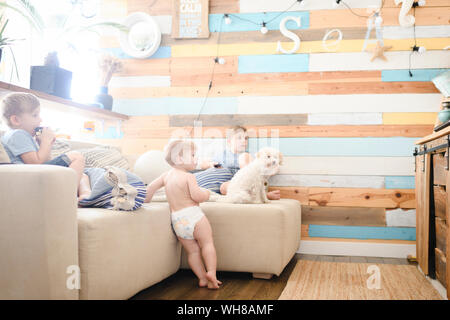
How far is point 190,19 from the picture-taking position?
144 inches

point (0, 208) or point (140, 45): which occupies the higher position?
point (140, 45)

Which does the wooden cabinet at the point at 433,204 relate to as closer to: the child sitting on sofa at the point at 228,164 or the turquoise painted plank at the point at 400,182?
the turquoise painted plank at the point at 400,182

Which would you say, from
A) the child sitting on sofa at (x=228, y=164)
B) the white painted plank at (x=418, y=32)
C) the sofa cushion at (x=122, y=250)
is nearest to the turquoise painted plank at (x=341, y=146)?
the child sitting on sofa at (x=228, y=164)

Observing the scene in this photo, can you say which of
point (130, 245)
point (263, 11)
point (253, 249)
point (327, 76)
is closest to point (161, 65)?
point (263, 11)

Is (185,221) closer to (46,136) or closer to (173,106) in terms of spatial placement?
(46,136)

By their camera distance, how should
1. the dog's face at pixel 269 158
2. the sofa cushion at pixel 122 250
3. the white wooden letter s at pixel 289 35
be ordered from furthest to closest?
the white wooden letter s at pixel 289 35 → the dog's face at pixel 269 158 → the sofa cushion at pixel 122 250

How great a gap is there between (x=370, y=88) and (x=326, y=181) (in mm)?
833

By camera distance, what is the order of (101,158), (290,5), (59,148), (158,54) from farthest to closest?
(158,54), (290,5), (101,158), (59,148)

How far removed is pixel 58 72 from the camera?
2.85 m

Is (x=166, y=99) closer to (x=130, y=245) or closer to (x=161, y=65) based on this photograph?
(x=161, y=65)

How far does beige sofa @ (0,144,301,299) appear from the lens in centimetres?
136

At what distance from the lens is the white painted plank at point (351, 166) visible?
3.29 metres

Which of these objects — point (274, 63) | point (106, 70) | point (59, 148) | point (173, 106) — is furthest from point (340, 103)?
point (59, 148)

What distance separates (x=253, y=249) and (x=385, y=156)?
→ 1537 mm
